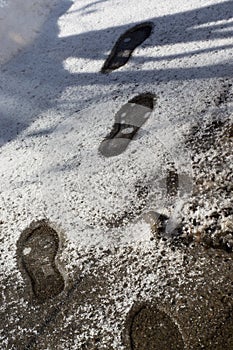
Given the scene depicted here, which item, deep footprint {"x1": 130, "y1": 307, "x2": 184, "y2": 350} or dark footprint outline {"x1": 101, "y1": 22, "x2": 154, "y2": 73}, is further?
dark footprint outline {"x1": 101, "y1": 22, "x2": 154, "y2": 73}

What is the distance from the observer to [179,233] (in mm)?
4379

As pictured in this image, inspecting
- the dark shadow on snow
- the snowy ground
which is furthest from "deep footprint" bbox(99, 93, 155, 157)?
the dark shadow on snow

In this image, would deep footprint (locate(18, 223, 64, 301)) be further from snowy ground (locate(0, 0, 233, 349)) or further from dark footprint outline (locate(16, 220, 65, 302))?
snowy ground (locate(0, 0, 233, 349))

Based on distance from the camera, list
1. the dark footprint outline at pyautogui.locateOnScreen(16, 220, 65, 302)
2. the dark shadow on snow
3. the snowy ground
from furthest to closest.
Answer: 1. the dark shadow on snow
2. the snowy ground
3. the dark footprint outline at pyautogui.locateOnScreen(16, 220, 65, 302)

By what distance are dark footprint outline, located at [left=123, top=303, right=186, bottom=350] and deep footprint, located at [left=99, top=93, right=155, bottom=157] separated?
7.78 feet

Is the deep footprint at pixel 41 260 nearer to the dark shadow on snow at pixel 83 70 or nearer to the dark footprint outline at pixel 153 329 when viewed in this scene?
the dark footprint outline at pixel 153 329

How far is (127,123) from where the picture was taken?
19.7 ft

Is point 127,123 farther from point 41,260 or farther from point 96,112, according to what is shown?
point 41,260

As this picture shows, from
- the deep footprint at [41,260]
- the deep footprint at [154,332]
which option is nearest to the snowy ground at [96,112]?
the deep footprint at [41,260]

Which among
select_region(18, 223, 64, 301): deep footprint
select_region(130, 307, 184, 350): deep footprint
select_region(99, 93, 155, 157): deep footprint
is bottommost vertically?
select_region(130, 307, 184, 350): deep footprint

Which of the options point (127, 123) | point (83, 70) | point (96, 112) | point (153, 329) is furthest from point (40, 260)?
point (83, 70)

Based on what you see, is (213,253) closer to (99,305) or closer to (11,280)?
(99,305)

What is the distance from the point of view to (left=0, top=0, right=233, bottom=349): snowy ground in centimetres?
494

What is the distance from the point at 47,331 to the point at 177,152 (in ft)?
8.63
